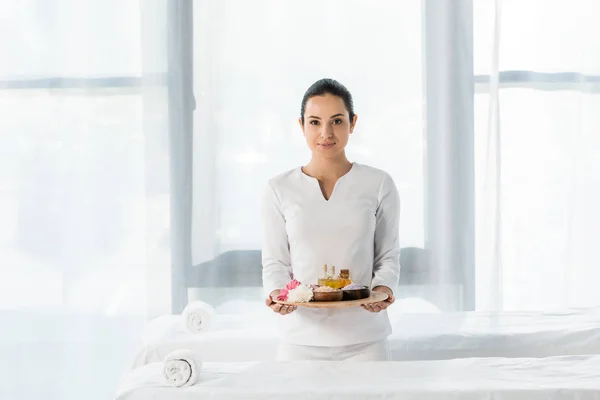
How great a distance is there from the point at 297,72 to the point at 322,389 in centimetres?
188

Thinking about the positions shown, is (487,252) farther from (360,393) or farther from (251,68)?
(360,393)

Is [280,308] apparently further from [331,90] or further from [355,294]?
[331,90]

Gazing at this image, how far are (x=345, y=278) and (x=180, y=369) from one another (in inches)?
19.6

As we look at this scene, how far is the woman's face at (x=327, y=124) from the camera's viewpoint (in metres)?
2.06

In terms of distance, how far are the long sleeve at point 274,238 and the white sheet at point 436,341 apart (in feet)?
1.77

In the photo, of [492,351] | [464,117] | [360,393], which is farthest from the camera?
[464,117]

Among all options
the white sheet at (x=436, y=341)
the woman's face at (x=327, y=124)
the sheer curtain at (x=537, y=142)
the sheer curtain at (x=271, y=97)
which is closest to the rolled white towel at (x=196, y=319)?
the white sheet at (x=436, y=341)

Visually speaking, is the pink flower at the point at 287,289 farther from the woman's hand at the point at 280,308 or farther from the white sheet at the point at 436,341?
the white sheet at the point at 436,341

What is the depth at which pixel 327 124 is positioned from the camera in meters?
2.06

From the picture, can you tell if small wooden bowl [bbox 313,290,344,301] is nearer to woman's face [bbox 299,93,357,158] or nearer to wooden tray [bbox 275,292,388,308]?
wooden tray [bbox 275,292,388,308]

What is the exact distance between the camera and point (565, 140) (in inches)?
129

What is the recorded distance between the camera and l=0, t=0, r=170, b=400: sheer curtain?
328cm

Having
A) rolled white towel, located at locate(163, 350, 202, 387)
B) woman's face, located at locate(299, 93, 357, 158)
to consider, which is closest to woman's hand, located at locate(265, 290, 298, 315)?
rolled white towel, located at locate(163, 350, 202, 387)

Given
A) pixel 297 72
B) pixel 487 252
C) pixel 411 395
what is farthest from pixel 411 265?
pixel 411 395
